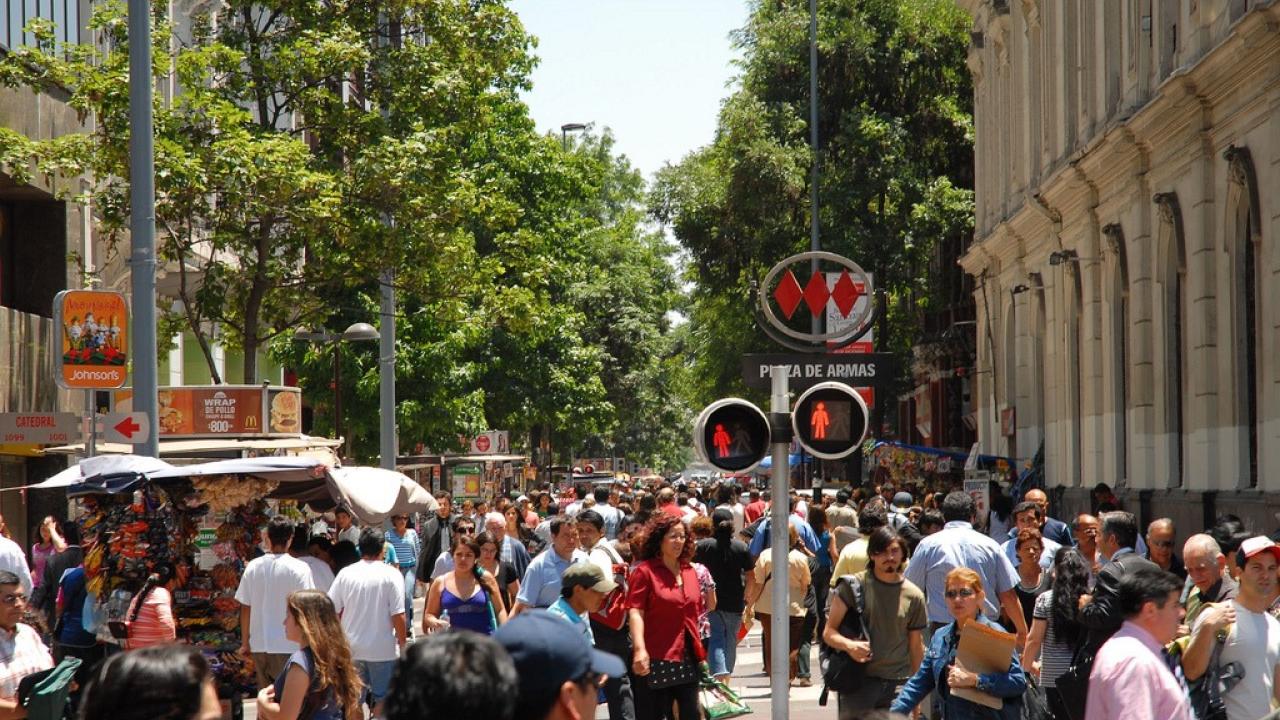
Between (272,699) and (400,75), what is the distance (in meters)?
18.0

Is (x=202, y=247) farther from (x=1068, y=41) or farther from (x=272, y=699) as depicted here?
(x=272, y=699)

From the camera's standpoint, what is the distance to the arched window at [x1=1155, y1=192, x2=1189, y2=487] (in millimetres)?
27500

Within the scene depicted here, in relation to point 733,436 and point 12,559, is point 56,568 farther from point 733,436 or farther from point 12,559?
point 733,436

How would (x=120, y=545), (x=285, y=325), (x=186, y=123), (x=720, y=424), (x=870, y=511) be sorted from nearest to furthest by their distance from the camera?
(x=720, y=424)
(x=120, y=545)
(x=870, y=511)
(x=186, y=123)
(x=285, y=325)

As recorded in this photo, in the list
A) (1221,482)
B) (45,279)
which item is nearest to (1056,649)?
(1221,482)

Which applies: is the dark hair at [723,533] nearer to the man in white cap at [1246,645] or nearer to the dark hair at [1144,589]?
the man in white cap at [1246,645]

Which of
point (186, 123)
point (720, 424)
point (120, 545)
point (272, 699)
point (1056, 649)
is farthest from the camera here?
point (186, 123)

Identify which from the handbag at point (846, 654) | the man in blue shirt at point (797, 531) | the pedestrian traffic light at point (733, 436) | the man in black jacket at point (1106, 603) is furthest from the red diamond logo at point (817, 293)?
the man in blue shirt at point (797, 531)

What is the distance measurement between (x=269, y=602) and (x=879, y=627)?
403 cm

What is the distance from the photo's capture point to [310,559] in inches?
567

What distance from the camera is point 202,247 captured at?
37062mm

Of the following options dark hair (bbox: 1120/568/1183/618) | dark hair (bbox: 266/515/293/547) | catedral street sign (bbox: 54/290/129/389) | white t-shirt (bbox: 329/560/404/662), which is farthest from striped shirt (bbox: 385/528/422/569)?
dark hair (bbox: 1120/568/1183/618)

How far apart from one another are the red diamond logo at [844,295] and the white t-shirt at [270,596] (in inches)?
154

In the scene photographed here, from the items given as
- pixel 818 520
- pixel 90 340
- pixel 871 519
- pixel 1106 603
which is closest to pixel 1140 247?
pixel 818 520
